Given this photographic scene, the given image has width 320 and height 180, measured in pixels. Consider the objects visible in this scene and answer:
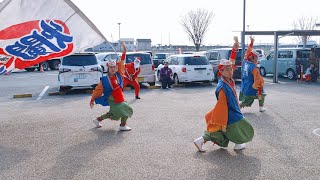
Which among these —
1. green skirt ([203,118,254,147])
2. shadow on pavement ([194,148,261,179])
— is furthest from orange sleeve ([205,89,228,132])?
shadow on pavement ([194,148,261,179])

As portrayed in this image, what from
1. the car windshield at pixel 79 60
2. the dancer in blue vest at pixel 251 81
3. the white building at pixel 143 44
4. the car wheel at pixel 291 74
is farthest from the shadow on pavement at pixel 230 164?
the white building at pixel 143 44

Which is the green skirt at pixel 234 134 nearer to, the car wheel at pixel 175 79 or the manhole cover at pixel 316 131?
the manhole cover at pixel 316 131

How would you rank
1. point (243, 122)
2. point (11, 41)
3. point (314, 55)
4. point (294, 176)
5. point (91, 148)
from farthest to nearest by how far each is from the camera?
point (314, 55)
point (11, 41)
point (91, 148)
point (243, 122)
point (294, 176)

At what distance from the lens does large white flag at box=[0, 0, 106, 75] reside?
21.2 feet

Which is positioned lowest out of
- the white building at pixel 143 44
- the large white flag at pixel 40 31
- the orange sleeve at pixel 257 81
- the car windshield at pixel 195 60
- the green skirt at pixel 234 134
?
the green skirt at pixel 234 134

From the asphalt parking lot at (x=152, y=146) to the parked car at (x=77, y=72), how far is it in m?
2.93

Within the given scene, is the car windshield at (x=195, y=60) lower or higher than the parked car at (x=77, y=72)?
higher

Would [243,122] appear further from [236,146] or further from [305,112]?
[305,112]

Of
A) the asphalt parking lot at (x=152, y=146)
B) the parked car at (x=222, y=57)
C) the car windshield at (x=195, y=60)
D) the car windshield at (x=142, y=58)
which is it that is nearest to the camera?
the asphalt parking lot at (x=152, y=146)

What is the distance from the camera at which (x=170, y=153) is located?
5562 mm

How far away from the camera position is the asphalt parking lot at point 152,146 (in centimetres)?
475

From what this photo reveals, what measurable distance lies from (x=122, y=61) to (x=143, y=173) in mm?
3368

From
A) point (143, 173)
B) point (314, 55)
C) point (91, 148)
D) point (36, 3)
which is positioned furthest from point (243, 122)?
point (314, 55)

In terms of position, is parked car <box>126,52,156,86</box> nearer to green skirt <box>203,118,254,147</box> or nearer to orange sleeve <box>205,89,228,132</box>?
green skirt <box>203,118,254,147</box>
